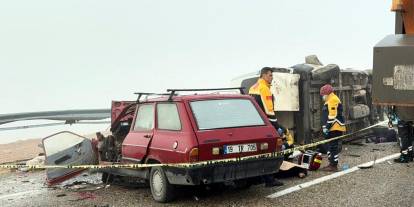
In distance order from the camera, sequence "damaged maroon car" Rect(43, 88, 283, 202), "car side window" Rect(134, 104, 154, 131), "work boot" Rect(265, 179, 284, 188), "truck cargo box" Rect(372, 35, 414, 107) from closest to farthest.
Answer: "truck cargo box" Rect(372, 35, 414, 107) → "damaged maroon car" Rect(43, 88, 283, 202) → "car side window" Rect(134, 104, 154, 131) → "work boot" Rect(265, 179, 284, 188)

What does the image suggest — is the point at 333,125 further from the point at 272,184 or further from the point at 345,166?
the point at 272,184

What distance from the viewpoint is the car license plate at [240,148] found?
6703 mm

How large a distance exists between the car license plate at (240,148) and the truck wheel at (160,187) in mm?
990

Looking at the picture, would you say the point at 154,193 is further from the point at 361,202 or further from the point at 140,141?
the point at 361,202

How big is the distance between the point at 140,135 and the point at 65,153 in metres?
1.85

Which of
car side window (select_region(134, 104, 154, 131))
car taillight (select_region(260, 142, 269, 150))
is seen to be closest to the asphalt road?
car taillight (select_region(260, 142, 269, 150))

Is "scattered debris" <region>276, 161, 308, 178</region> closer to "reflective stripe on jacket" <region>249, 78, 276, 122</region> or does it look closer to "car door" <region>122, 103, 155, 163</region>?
"reflective stripe on jacket" <region>249, 78, 276, 122</region>

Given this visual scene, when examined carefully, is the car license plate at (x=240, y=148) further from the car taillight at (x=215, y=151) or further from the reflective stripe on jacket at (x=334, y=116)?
the reflective stripe on jacket at (x=334, y=116)

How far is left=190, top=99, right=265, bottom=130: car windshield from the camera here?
692 centimetres

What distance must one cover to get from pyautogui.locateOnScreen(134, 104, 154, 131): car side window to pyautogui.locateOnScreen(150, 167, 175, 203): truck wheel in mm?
802

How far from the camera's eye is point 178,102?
7.11m

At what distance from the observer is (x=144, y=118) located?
7.96 m

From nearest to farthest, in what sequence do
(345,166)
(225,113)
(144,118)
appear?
(225,113) → (144,118) → (345,166)

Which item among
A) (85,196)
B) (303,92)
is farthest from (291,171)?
(85,196)
